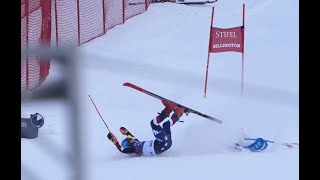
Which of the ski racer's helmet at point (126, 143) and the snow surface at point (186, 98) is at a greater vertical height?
the snow surface at point (186, 98)

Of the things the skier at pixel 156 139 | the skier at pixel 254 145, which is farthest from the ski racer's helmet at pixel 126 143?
the skier at pixel 254 145

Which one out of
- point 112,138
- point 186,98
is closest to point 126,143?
point 112,138

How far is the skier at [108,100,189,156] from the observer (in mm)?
2582

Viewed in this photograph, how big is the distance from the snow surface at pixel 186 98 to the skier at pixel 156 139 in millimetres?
43

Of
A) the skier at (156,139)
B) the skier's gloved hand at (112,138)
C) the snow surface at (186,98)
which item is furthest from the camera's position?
the skier's gloved hand at (112,138)

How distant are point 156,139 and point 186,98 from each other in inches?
31.4

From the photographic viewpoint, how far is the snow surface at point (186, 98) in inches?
56.1

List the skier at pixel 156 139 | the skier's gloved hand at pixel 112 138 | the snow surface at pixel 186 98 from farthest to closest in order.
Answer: the skier's gloved hand at pixel 112 138
the skier at pixel 156 139
the snow surface at pixel 186 98

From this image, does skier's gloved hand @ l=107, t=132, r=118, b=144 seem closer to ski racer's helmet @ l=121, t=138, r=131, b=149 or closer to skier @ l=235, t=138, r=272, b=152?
ski racer's helmet @ l=121, t=138, r=131, b=149

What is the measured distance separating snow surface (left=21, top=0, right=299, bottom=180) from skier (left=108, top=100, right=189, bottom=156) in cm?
4

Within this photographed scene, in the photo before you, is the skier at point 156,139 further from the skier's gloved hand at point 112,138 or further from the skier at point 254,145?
A: the skier at point 254,145

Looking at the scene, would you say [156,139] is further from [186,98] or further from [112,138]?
[186,98]

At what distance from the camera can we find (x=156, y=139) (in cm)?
264
